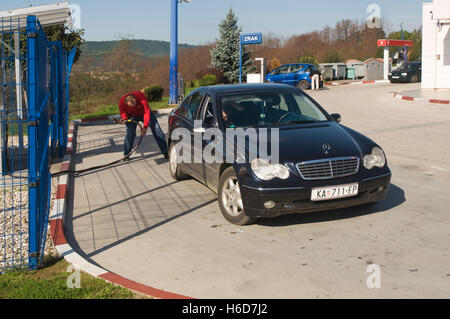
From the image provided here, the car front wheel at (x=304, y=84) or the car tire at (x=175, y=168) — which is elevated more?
the car front wheel at (x=304, y=84)

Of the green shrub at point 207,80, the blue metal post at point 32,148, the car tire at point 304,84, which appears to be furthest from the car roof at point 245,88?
the green shrub at point 207,80

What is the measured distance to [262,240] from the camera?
6.09 metres

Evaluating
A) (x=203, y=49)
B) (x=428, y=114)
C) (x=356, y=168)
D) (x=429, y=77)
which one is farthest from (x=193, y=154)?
(x=203, y=49)

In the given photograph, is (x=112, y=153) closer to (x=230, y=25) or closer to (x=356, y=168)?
(x=356, y=168)

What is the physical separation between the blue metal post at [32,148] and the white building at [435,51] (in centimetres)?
2456

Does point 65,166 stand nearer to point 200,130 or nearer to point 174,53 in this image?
point 200,130

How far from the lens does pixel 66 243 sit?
5.97 m

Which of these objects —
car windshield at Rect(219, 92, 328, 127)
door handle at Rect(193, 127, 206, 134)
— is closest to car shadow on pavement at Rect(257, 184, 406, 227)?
car windshield at Rect(219, 92, 328, 127)

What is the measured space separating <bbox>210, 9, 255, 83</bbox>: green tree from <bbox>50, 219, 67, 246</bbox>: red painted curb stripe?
36.3 m

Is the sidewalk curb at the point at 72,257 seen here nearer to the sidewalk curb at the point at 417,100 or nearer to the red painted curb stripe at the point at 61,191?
the red painted curb stripe at the point at 61,191

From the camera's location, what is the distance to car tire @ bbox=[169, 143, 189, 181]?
9094 millimetres

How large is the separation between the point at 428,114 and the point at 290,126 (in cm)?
1131

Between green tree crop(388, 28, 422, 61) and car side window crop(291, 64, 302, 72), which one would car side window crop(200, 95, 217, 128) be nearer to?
car side window crop(291, 64, 302, 72)

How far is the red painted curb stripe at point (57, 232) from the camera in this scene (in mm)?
6039
